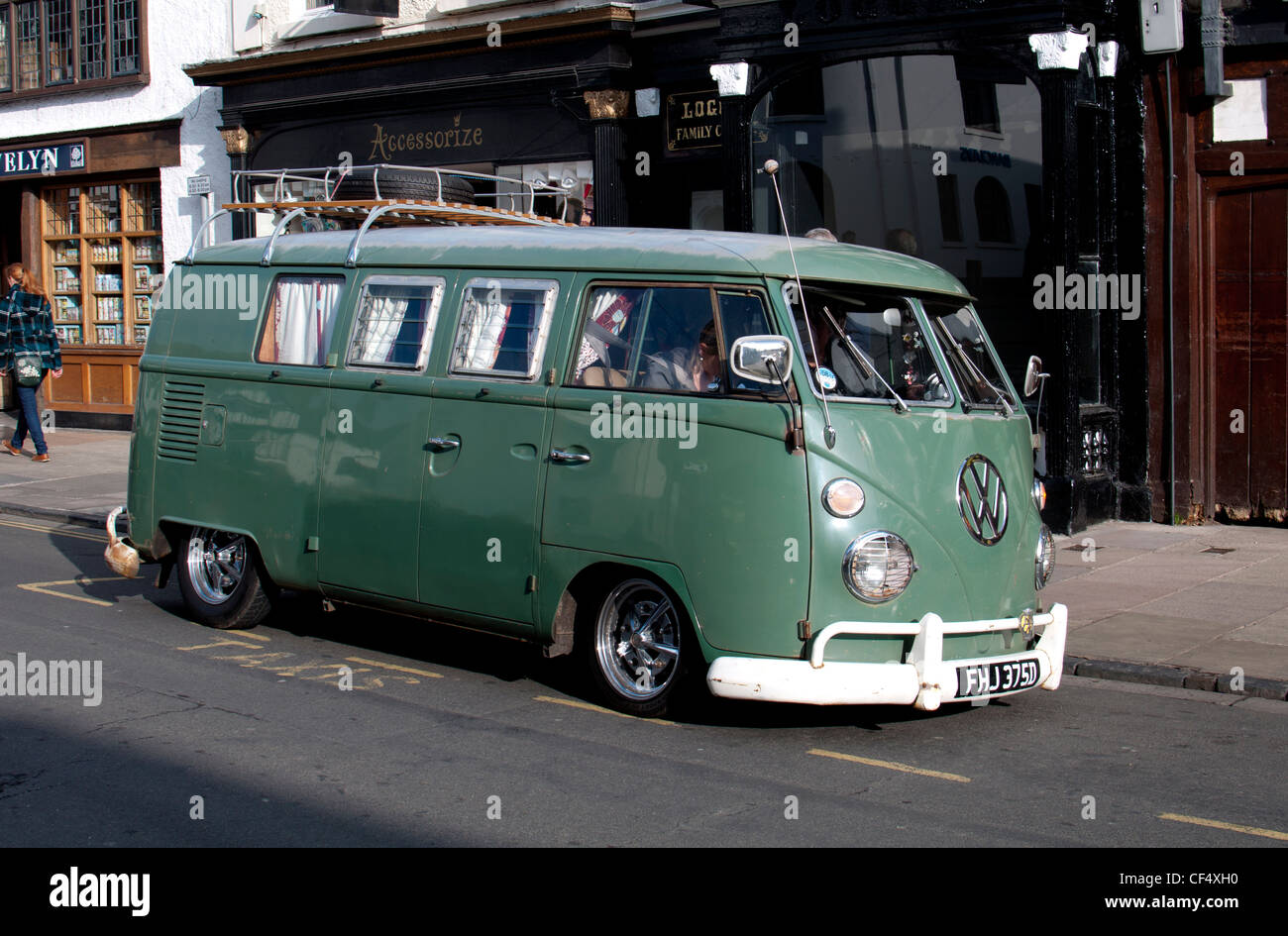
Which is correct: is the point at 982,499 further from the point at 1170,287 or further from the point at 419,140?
the point at 419,140

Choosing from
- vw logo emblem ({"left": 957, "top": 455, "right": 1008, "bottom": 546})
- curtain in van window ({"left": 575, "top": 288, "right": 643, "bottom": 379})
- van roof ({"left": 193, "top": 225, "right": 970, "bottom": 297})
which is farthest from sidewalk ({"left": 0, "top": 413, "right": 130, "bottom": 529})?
vw logo emblem ({"left": 957, "top": 455, "right": 1008, "bottom": 546})

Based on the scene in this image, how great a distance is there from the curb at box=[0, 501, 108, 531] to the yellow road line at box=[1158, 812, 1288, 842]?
→ 10.3 m

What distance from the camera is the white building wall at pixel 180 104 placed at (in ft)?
64.8

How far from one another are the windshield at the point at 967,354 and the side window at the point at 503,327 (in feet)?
6.39

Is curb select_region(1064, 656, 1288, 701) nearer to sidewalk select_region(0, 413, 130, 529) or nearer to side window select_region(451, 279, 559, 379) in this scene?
side window select_region(451, 279, 559, 379)

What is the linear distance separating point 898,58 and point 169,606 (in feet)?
27.2

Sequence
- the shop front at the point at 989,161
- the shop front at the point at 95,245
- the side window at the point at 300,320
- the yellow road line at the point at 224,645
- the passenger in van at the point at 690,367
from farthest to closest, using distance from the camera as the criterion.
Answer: the shop front at the point at 95,245 → the shop front at the point at 989,161 → the yellow road line at the point at 224,645 → the side window at the point at 300,320 → the passenger in van at the point at 690,367

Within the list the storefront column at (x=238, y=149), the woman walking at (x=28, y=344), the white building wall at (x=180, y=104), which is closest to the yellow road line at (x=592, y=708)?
the woman walking at (x=28, y=344)

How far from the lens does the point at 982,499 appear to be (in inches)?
257

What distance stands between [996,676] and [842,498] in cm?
112

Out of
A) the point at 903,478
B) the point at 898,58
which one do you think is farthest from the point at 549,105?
the point at 903,478

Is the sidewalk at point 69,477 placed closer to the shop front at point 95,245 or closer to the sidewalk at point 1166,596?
the sidewalk at point 1166,596

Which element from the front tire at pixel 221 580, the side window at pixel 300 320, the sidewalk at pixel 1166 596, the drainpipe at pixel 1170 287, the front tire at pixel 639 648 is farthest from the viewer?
the drainpipe at pixel 1170 287
